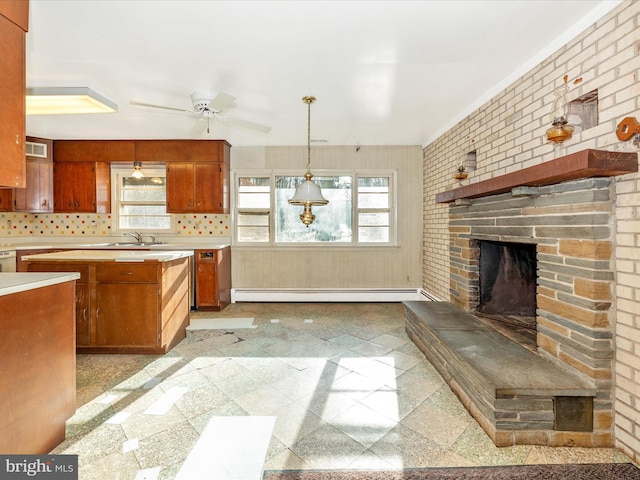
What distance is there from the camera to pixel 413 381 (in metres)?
2.45

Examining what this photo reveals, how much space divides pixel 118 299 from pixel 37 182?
3.29 metres

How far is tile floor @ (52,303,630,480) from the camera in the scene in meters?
1.63

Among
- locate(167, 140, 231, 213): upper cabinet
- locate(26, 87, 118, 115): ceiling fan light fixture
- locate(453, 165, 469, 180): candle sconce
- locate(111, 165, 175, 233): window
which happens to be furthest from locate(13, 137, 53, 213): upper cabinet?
locate(453, 165, 469, 180): candle sconce

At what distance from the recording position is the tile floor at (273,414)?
1632 mm

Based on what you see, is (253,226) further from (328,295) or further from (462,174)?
(462,174)

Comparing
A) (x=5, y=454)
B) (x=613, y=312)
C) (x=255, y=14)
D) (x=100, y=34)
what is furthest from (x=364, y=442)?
(x=100, y=34)

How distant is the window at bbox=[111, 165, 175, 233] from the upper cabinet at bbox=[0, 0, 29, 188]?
3.85 m

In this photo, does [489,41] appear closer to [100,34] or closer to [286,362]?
[100,34]

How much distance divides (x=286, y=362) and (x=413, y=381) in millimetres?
1113

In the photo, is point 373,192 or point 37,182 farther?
point 373,192

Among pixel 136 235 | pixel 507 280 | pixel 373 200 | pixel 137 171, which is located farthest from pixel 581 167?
pixel 136 235

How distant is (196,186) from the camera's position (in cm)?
477

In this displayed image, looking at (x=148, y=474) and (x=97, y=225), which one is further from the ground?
(x=97, y=225)

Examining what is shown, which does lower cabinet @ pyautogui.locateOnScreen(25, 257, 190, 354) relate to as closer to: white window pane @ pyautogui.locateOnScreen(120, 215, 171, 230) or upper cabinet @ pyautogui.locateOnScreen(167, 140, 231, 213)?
upper cabinet @ pyautogui.locateOnScreen(167, 140, 231, 213)
